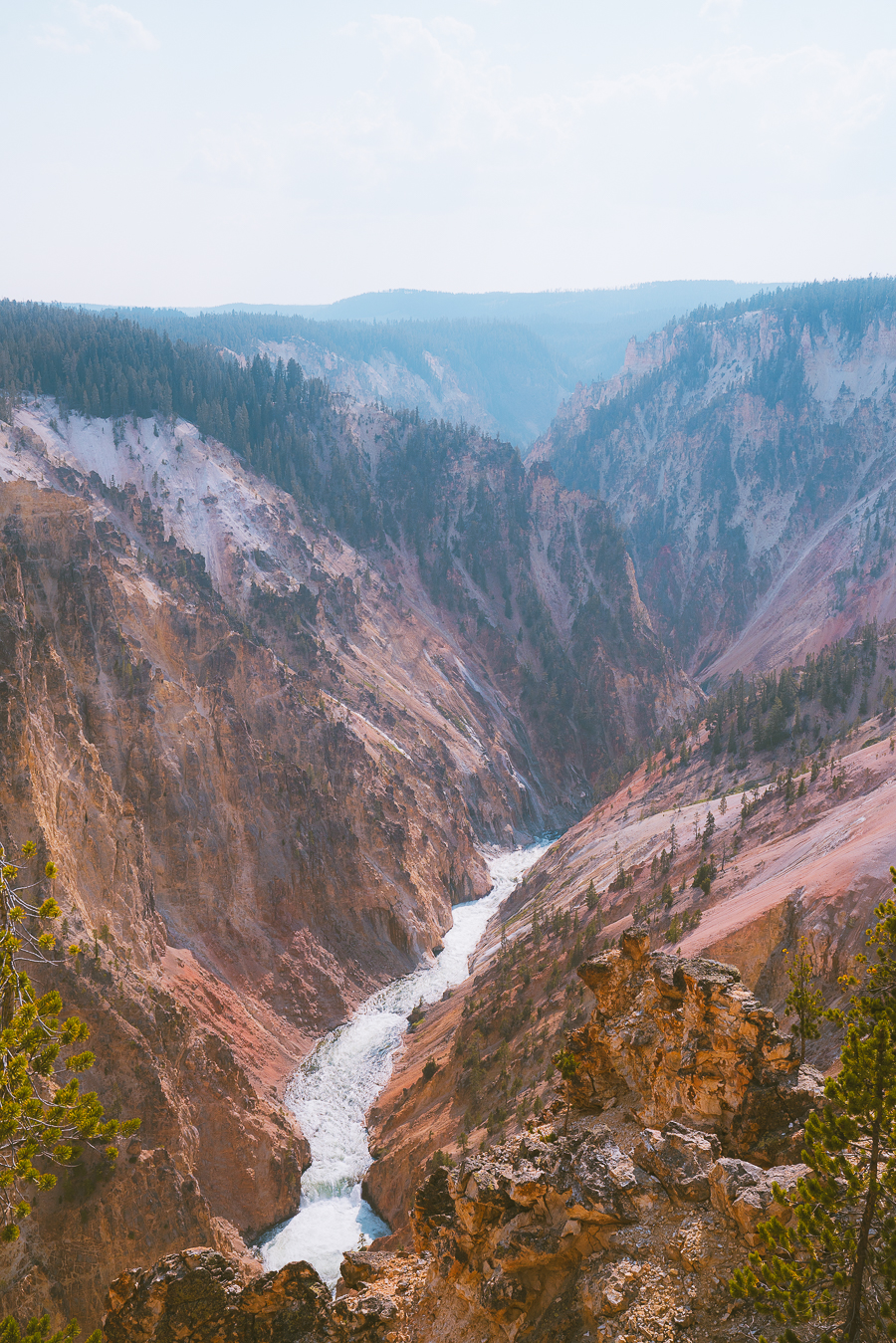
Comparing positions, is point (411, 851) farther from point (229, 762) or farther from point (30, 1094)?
point (30, 1094)

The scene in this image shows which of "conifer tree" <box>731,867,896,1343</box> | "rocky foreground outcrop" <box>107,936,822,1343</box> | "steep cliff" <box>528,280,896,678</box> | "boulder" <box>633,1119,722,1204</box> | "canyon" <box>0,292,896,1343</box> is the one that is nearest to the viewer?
"conifer tree" <box>731,867,896,1343</box>

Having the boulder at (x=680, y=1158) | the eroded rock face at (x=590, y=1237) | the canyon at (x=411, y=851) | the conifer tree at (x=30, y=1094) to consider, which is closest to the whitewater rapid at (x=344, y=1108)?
the canyon at (x=411, y=851)

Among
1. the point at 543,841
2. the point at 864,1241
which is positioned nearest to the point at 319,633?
the point at 543,841

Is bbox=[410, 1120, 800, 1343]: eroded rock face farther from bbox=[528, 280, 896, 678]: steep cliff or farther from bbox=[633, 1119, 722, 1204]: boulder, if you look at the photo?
bbox=[528, 280, 896, 678]: steep cliff

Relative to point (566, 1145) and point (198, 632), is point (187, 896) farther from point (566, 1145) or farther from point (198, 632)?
point (566, 1145)

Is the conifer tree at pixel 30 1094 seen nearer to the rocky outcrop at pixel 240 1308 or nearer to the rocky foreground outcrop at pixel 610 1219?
the rocky outcrop at pixel 240 1308

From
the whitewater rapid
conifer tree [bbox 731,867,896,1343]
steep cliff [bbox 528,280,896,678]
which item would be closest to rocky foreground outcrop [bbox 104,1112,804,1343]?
conifer tree [bbox 731,867,896,1343]
